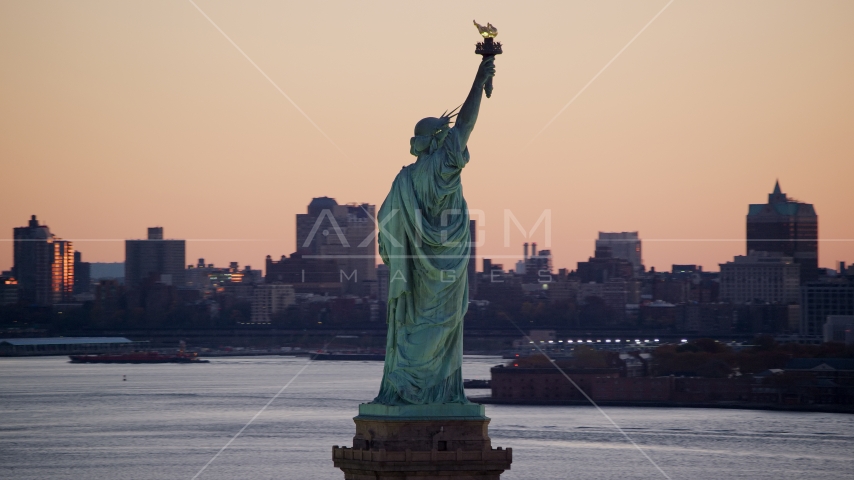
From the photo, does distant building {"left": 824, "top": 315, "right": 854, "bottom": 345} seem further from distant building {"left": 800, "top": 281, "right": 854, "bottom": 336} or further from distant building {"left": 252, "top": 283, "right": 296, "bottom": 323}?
distant building {"left": 252, "top": 283, "right": 296, "bottom": 323}

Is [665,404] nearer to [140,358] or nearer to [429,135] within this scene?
[140,358]

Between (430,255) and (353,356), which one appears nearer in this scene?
(430,255)

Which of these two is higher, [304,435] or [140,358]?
[140,358]

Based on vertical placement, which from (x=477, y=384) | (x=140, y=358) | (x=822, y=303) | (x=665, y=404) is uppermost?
(x=822, y=303)

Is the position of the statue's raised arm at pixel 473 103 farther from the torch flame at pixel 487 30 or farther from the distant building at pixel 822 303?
the distant building at pixel 822 303

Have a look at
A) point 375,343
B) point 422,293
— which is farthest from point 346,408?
point 422,293

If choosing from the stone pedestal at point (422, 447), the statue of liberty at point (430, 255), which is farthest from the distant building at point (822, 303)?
the stone pedestal at point (422, 447)

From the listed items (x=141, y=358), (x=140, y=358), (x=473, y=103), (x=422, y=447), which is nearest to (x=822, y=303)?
(x=141, y=358)

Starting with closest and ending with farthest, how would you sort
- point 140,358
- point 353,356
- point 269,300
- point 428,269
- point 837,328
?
1. point 428,269
2. point 837,328
3. point 353,356
4. point 140,358
5. point 269,300
